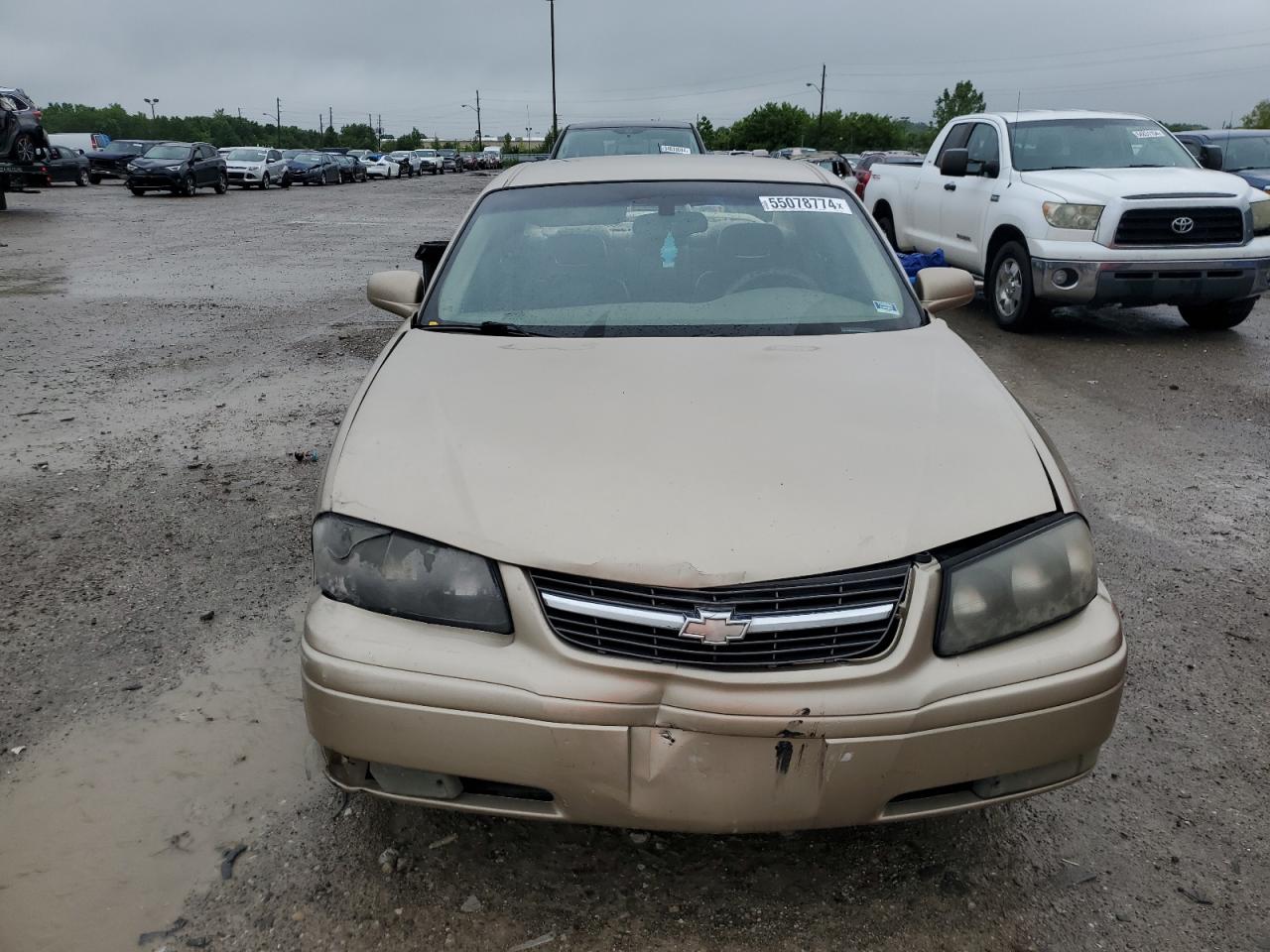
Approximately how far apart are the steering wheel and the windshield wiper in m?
0.68

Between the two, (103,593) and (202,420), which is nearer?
(103,593)

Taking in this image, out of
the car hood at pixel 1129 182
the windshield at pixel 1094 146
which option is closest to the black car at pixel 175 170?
the windshield at pixel 1094 146

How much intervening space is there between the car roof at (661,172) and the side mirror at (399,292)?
523mm

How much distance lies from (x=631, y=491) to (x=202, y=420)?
15.2 feet

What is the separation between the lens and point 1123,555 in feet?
13.8

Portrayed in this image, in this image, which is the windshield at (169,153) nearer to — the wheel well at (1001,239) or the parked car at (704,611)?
the wheel well at (1001,239)

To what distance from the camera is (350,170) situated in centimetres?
4384

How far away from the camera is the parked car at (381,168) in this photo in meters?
48.2

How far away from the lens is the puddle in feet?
7.41

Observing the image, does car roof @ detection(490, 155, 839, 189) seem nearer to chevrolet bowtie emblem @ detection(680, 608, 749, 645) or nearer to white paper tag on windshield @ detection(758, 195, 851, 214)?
white paper tag on windshield @ detection(758, 195, 851, 214)

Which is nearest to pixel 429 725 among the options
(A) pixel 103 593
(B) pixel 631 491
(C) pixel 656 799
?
(C) pixel 656 799

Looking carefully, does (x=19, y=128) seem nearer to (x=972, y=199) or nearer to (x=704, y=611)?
(x=972, y=199)

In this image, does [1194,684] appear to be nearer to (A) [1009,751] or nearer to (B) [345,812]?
(A) [1009,751]

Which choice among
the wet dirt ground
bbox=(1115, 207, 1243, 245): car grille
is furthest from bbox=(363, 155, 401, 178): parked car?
the wet dirt ground
